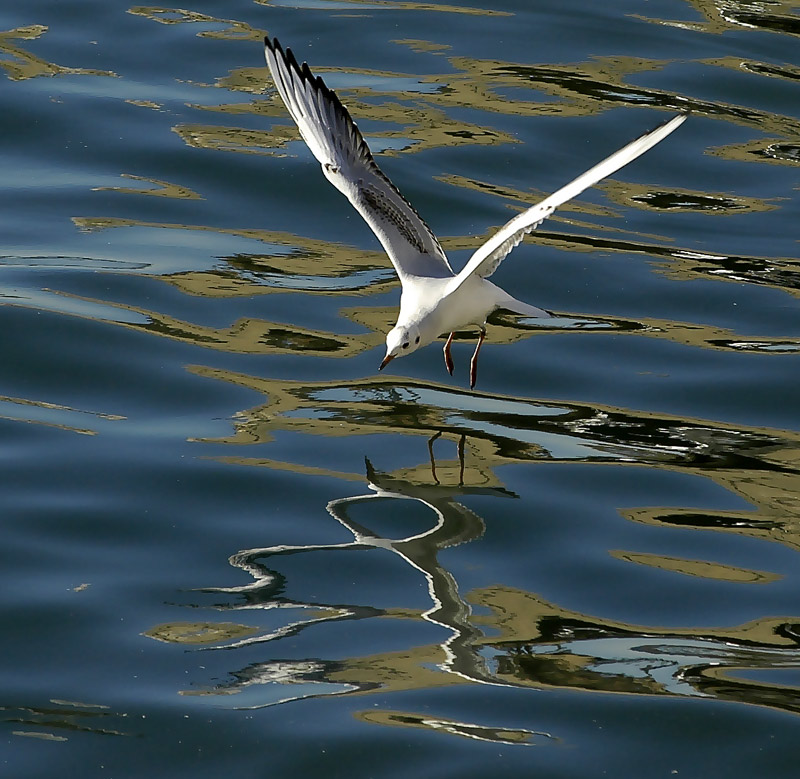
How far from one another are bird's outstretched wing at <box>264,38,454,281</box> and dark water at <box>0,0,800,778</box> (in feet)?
2.50

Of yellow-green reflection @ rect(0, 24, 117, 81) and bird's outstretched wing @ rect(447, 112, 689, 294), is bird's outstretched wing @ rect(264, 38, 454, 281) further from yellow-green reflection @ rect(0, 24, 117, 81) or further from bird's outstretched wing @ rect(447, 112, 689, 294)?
yellow-green reflection @ rect(0, 24, 117, 81)

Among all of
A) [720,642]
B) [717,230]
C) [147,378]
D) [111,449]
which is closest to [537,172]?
[717,230]

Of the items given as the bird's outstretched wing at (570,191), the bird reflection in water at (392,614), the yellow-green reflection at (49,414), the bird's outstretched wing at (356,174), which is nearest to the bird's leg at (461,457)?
the bird reflection in water at (392,614)

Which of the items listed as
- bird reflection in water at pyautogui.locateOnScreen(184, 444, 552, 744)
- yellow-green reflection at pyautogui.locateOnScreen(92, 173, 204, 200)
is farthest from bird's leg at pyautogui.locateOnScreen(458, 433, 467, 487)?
yellow-green reflection at pyautogui.locateOnScreen(92, 173, 204, 200)

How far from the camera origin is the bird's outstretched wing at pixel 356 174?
8547 millimetres

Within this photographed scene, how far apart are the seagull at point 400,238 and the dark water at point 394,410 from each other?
61 centimetres

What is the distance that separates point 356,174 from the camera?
28.6 feet

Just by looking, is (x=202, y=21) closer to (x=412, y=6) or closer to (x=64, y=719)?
(x=412, y=6)

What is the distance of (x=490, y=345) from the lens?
368 inches

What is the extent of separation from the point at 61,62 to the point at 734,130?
19.3 feet

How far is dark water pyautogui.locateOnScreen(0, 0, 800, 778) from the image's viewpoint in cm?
575

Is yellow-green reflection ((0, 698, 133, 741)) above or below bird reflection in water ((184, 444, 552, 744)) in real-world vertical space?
below

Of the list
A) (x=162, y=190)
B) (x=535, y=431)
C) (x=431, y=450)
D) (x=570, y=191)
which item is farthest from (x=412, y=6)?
(x=570, y=191)

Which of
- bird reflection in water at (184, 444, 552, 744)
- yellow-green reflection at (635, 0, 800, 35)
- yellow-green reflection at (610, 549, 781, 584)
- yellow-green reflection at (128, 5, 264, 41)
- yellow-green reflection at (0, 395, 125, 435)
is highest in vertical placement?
yellow-green reflection at (635, 0, 800, 35)
